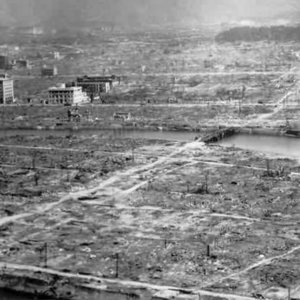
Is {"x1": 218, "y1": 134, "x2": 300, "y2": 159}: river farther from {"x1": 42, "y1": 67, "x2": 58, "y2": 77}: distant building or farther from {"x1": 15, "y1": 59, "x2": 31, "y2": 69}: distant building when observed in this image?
{"x1": 15, "y1": 59, "x2": 31, "y2": 69}: distant building

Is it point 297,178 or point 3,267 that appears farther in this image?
point 297,178

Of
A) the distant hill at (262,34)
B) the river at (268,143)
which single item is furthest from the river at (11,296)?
the distant hill at (262,34)

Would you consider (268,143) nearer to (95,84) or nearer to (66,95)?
(66,95)

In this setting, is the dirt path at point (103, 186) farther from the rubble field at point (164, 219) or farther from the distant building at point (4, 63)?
the distant building at point (4, 63)

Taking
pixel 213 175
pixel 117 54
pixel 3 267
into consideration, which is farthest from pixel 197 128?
pixel 117 54

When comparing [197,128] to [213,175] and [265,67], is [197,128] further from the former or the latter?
[265,67]

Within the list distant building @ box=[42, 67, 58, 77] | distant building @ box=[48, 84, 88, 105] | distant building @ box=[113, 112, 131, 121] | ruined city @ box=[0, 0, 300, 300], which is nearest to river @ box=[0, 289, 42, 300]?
ruined city @ box=[0, 0, 300, 300]
